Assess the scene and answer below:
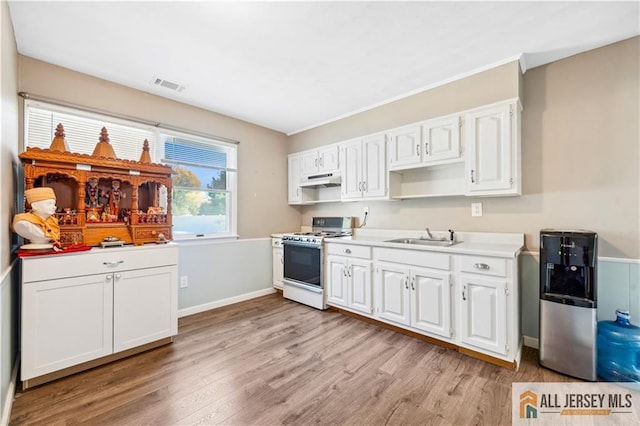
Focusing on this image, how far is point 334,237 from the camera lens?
137 inches

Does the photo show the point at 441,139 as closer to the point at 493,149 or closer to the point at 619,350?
the point at 493,149

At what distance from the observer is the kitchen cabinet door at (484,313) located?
2123 mm

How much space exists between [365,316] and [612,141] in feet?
8.85

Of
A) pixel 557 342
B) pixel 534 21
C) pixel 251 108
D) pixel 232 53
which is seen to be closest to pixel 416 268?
pixel 557 342

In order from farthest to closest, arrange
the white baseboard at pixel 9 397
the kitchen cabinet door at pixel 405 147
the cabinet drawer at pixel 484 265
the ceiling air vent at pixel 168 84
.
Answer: the kitchen cabinet door at pixel 405 147, the ceiling air vent at pixel 168 84, the cabinet drawer at pixel 484 265, the white baseboard at pixel 9 397

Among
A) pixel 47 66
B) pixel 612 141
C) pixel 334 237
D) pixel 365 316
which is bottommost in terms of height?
pixel 365 316

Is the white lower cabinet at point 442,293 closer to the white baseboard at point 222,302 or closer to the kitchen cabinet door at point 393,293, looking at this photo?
the kitchen cabinet door at point 393,293

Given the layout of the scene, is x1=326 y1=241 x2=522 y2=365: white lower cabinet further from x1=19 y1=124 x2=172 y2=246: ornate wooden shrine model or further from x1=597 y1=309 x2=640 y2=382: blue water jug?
x1=19 y1=124 x2=172 y2=246: ornate wooden shrine model

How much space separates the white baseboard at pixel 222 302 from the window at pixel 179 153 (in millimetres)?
879

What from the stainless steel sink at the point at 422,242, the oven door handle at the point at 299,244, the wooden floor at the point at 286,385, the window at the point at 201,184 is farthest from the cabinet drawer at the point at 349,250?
the window at the point at 201,184

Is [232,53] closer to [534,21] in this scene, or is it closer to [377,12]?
[377,12]

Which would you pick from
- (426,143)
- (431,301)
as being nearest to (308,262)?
(431,301)

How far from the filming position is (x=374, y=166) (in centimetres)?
331

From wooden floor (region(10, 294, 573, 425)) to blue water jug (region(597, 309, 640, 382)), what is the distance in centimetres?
34
